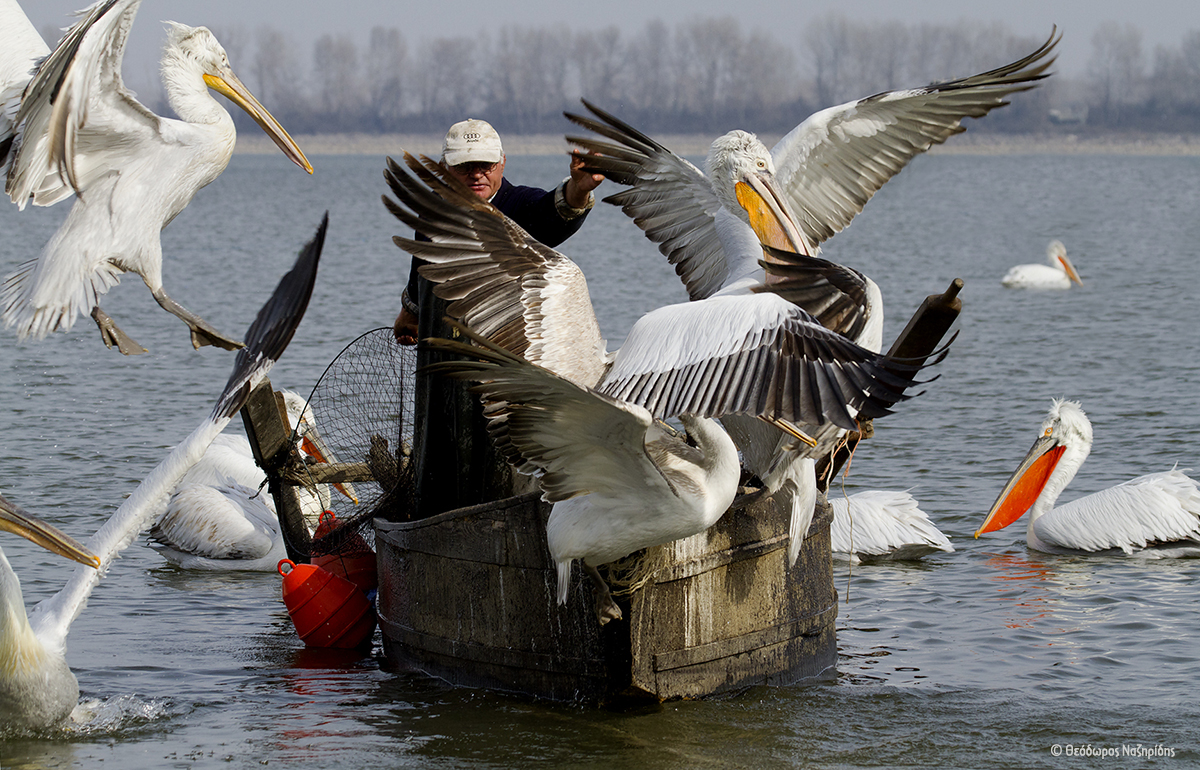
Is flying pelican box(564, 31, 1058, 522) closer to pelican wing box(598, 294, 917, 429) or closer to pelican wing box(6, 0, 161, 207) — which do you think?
pelican wing box(598, 294, 917, 429)

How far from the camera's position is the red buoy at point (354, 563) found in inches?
239

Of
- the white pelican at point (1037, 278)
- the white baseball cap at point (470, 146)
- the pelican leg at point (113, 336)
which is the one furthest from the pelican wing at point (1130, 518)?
the white pelican at point (1037, 278)

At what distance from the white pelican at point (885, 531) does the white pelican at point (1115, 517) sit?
66 centimetres

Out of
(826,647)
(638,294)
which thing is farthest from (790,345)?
(638,294)

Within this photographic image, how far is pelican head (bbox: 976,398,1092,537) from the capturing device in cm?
794

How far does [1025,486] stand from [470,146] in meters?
4.23

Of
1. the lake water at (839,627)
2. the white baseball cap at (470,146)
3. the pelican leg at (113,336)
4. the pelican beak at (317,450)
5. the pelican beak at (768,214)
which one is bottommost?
the lake water at (839,627)

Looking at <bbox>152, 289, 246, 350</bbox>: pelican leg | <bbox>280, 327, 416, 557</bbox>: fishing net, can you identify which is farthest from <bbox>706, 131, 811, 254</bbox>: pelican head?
<bbox>152, 289, 246, 350</bbox>: pelican leg

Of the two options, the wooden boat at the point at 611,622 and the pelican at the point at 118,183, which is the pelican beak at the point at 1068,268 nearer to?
the wooden boat at the point at 611,622

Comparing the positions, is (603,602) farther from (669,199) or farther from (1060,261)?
(1060,261)

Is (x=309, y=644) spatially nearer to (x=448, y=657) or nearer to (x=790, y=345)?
(x=448, y=657)

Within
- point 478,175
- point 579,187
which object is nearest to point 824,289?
point 579,187

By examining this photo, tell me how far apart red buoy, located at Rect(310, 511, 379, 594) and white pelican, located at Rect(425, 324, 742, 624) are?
186 centimetres

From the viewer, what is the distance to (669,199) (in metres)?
6.12
